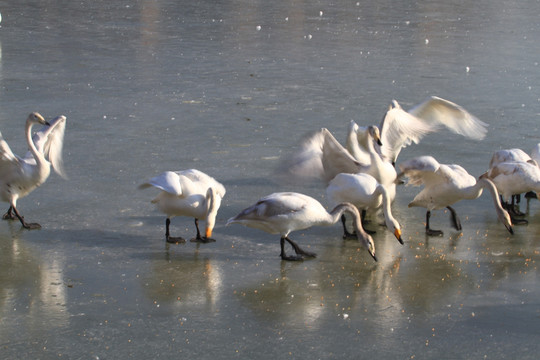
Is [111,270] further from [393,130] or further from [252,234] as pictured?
[393,130]

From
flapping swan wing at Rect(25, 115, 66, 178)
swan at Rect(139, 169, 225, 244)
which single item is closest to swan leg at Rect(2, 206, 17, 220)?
flapping swan wing at Rect(25, 115, 66, 178)

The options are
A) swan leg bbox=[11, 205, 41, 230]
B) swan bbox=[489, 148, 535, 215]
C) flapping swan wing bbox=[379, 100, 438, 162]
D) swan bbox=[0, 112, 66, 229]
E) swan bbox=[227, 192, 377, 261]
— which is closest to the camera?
swan bbox=[227, 192, 377, 261]

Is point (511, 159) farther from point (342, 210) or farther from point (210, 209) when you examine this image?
point (210, 209)

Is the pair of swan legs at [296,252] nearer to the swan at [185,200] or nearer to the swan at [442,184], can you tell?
the swan at [185,200]

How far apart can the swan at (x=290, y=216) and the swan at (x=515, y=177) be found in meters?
1.54

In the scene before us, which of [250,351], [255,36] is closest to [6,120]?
[250,351]

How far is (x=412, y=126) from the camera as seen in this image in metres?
8.62

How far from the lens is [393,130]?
8586mm

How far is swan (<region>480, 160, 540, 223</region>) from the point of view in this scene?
7.50 m

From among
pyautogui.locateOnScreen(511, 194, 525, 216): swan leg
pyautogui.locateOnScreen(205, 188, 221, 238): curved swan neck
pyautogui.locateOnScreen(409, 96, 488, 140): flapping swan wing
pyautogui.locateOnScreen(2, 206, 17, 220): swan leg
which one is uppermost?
pyautogui.locateOnScreen(409, 96, 488, 140): flapping swan wing

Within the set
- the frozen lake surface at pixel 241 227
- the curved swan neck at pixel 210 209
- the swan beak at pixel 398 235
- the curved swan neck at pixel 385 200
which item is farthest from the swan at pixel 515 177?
the curved swan neck at pixel 210 209

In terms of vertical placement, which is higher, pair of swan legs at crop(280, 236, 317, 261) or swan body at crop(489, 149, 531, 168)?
swan body at crop(489, 149, 531, 168)

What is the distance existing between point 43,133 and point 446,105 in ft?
13.3

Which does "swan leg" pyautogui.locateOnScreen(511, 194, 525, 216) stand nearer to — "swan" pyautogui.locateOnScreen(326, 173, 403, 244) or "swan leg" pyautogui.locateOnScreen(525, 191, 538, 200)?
"swan leg" pyautogui.locateOnScreen(525, 191, 538, 200)
